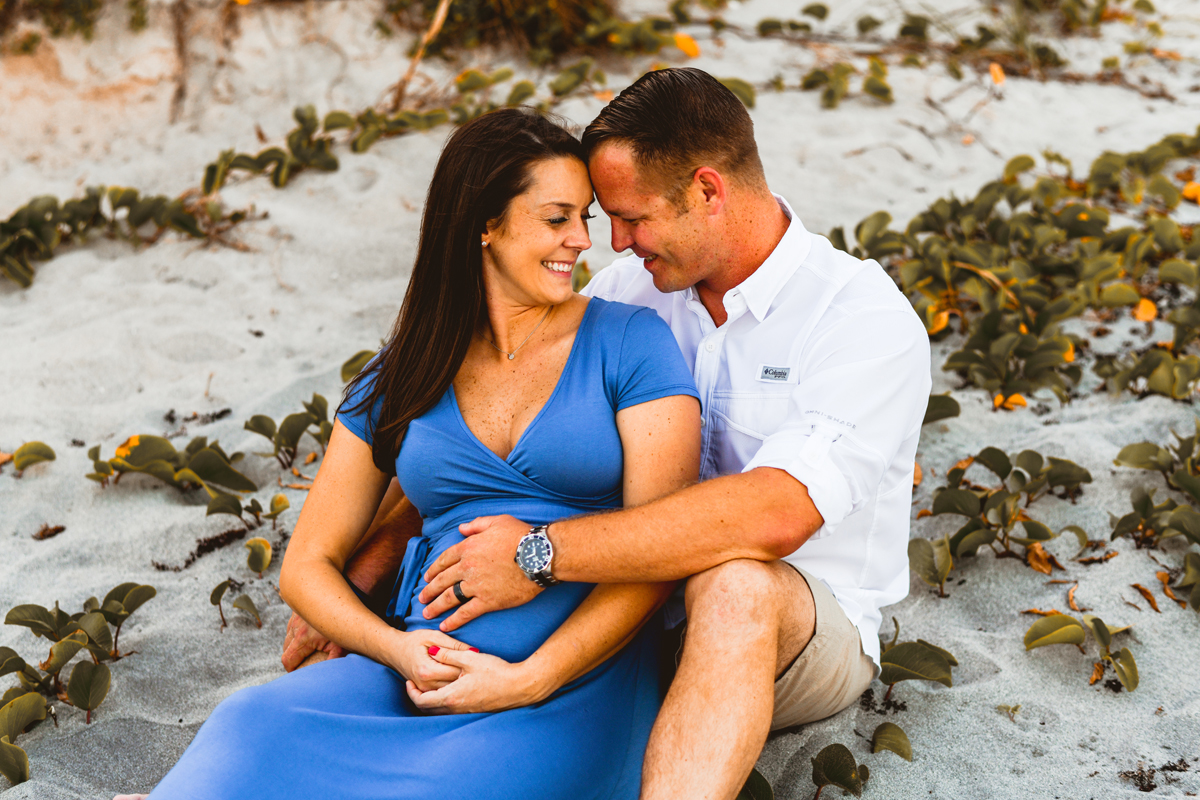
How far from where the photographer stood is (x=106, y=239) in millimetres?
4609

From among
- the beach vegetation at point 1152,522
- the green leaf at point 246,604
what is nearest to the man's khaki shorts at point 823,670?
the beach vegetation at point 1152,522

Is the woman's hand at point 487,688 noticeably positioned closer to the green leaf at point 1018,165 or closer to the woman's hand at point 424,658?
the woman's hand at point 424,658

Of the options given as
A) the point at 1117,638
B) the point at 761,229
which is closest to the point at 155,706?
the point at 761,229

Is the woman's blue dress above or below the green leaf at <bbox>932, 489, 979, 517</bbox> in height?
above

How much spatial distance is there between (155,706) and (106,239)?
2.95m

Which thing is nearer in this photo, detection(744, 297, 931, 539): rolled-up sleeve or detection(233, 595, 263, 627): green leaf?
detection(744, 297, 931, 539): rolled-up sleeve

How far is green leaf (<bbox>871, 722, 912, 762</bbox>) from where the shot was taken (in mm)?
2166

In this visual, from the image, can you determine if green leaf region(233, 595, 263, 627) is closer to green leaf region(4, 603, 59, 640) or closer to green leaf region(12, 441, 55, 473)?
green leaf region(4, 603, 59, 640)

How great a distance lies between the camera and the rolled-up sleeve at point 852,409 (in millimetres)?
1973

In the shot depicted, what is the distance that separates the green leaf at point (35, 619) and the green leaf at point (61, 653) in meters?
0.07

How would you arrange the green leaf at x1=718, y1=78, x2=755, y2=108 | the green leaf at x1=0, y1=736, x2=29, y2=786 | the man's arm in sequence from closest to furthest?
the green leaf at x1=0, y1=736, x2=29, y2=786, the man's arm, the green leaf at x1=718, y1=78, x2=755, y2=108

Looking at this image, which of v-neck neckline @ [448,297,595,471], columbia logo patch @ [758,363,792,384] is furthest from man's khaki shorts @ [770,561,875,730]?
v-neck neckline @ [448,297,595,471]

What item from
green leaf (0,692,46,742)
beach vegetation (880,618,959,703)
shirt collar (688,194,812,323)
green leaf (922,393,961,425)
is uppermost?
shirt collar (688,194,812,323)

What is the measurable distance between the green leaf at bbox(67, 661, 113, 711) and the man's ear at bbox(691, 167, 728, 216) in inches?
72.9
